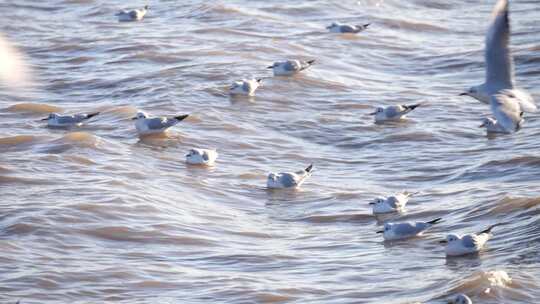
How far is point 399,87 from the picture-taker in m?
18.0

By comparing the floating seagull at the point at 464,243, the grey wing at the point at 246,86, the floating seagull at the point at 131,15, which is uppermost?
the floating seagull at the point at 464,243

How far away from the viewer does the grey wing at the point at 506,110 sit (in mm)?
9023

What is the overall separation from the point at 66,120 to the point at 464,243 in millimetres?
6155

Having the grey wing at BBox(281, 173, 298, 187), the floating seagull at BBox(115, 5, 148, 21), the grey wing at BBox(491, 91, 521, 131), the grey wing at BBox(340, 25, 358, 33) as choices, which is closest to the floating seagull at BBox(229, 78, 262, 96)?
the grey wing at BBox(281, 173, 298, 187)

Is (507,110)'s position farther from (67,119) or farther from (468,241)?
(67,119)

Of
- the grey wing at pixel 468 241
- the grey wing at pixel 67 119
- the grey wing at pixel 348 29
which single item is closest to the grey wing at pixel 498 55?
the grey wing at pixel 468 241

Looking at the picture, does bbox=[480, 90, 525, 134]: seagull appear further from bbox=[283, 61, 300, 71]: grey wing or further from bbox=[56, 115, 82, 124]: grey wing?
bbox=[283, 61, 300, 71]: grey wing

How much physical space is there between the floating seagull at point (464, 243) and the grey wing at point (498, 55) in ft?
3.92

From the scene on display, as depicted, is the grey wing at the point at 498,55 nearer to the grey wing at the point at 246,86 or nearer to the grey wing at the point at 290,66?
the grey wing at the point at 246,86

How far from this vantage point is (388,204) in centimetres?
1197

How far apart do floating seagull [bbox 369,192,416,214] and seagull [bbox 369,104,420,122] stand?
3489 mm

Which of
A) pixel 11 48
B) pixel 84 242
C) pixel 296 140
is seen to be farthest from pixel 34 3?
pixel 84 242

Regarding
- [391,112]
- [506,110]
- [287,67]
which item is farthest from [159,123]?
[506,110]

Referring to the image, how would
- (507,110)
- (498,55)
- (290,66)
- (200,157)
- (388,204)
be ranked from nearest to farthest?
(507,110), (498,55), (388,204), (200,157), (290,66)
